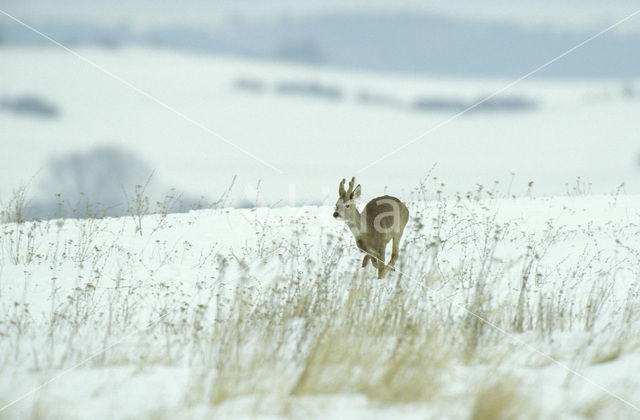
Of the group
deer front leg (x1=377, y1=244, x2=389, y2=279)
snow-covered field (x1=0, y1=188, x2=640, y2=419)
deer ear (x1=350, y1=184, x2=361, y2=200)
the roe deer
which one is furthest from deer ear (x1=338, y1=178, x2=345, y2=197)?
snow-covered field (x1=0, y1=188, x2=640, y2=419)

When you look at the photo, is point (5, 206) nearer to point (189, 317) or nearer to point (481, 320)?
Answer: point (189, 317)

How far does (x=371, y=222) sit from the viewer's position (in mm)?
9492

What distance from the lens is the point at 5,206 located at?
37.9 ft

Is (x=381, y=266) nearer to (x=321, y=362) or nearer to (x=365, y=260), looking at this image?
(x=365, y=260)

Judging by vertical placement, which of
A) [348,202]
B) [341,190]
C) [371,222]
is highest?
[341,190]

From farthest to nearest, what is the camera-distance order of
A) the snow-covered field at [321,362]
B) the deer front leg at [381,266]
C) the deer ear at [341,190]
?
1. the deer ear at [341,190]
2. the deer front leg at [381,266]
3. the snow-covered field at [321,362]

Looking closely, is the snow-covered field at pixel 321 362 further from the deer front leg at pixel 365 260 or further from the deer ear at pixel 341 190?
the deer ear at pixel 341 190

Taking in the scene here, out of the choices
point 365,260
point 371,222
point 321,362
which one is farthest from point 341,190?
point 321,362

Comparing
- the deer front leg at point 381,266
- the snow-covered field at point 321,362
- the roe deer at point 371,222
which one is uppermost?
the roe deer at point 371,222

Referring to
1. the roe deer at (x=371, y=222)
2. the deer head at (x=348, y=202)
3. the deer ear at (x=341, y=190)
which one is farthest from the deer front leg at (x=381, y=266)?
the deer ear at (x=341, y=190)

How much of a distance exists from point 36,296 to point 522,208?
490 inches

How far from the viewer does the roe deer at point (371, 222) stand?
923cm

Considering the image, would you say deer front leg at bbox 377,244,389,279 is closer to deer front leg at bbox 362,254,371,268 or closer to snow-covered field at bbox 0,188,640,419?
deer front leg at bbox 362,254,371,268

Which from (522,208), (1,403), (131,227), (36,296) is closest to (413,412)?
(1,403)
